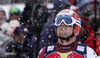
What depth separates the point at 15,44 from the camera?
216 inches

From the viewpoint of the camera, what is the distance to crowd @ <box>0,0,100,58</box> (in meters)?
3.64

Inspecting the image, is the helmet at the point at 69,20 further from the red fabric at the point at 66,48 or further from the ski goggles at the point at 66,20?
the red fabric at the point at 66,48

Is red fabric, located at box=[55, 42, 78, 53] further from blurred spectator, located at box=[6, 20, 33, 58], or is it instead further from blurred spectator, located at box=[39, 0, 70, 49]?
blurred spectator, located at box=[6, 20, 33, 58]

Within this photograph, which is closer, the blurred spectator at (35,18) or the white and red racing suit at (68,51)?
the white and red racing suit at (68,51)

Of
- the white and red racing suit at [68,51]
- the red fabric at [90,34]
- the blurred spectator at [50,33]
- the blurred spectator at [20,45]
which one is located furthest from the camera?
the blurred spectator at [20,45]

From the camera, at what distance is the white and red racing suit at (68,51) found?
3.57 metres

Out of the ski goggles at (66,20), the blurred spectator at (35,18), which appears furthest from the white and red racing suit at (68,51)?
the blurred spectator at (35,18)

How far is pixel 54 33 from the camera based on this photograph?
14.6 ft

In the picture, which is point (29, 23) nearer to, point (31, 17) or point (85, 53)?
point (31, 17)

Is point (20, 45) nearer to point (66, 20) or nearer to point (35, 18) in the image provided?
point (35, 18)

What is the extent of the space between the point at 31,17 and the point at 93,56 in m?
2.61

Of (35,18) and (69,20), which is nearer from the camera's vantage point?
(69,20)

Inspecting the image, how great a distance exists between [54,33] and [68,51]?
35.3 inches

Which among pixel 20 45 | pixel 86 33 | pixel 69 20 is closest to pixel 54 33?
pixel 69 20
